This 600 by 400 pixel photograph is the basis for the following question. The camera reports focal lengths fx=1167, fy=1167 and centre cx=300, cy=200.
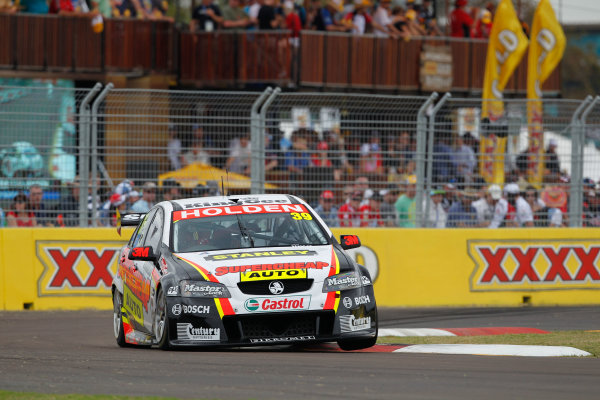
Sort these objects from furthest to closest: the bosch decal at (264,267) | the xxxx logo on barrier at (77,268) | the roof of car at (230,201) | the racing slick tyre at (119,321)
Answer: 1. the xxxx logo on barrier at (77,268)
2. the racing slick tyre at (119,321)
3. the roof of car at (230,201)
4. the bosch decal at (264,267)

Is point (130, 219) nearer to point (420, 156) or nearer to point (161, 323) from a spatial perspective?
point (161, 323)

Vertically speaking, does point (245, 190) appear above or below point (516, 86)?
below

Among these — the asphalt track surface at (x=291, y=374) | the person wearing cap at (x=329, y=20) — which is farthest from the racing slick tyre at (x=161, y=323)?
the person wearing cap at (x=329, y=20)

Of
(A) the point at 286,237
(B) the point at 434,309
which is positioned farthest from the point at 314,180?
(A) the point at 286,237

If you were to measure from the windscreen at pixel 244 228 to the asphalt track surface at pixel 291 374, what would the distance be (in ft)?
3.14

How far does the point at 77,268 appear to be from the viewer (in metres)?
15.4

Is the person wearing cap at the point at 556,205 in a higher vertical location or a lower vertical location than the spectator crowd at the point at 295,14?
lower

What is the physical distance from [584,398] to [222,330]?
3.38m

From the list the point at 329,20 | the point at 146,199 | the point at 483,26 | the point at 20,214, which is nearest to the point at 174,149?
the point at 146,199

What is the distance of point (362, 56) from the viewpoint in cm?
2412

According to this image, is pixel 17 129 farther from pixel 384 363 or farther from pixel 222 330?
pixel 384 363

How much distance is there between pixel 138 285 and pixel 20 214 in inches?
203

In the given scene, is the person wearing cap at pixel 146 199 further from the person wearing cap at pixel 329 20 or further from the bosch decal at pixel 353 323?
the person wearing cap at pixel 329 20

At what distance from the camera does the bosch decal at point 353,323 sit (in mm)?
9357
